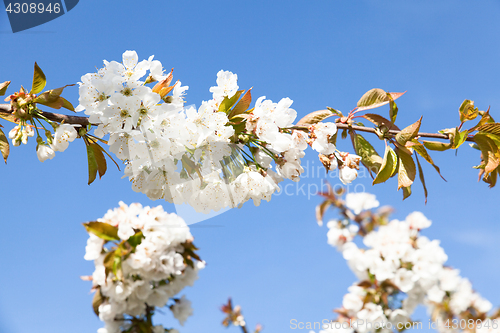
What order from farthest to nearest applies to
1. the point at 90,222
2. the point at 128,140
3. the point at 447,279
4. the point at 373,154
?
1. the point at 373,154
2. the point at 90,222
3. the point at 128,140
4. the point at 447,279

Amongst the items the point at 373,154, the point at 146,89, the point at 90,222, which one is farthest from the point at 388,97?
the point at 90,222

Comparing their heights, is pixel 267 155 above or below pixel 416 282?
above

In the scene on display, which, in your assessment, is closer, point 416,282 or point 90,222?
point 416,282

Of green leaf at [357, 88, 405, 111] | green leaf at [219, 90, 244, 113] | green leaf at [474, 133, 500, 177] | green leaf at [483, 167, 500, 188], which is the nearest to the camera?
green leaf at [219, 90, 244, 113]

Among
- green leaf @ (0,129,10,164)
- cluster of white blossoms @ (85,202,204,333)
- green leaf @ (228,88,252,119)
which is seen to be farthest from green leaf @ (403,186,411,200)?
green leaf @ (0,129,10,164)

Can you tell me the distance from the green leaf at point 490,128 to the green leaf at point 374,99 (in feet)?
1.56

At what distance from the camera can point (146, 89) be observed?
1.33 meters

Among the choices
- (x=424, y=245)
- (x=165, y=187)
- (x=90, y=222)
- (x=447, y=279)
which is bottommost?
(x=447, y=279)

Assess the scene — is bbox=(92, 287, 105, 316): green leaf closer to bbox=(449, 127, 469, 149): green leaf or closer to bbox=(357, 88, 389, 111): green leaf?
bbox=(357, 88, 389, 111): green leaf

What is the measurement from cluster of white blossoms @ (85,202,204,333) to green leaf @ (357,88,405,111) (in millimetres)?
1005

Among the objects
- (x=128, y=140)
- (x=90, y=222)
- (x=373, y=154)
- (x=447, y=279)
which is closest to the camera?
(x=447, y=279)

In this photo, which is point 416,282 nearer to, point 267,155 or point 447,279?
point 447,279

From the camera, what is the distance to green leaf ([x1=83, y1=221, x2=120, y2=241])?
1.51 metres

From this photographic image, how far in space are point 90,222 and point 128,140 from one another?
0.42 m
